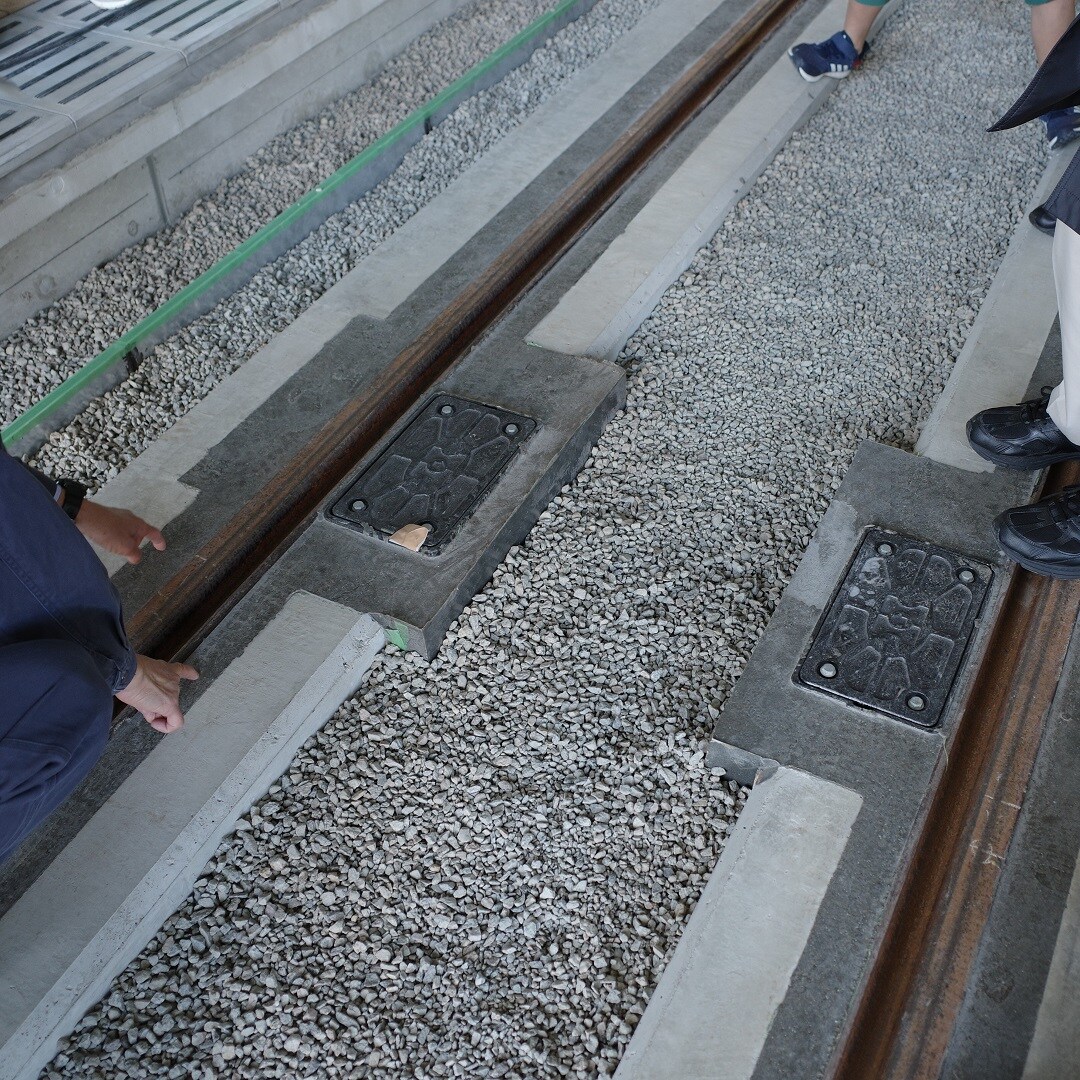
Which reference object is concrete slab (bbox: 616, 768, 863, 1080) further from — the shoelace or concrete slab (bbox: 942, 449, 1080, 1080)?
the shoelace

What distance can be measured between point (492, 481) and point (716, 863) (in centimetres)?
113

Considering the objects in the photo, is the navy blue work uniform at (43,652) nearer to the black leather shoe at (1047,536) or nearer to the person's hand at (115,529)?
the person's hand at (115,529)

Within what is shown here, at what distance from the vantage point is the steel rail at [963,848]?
1.93m

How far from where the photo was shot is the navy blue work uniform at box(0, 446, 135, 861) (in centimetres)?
175

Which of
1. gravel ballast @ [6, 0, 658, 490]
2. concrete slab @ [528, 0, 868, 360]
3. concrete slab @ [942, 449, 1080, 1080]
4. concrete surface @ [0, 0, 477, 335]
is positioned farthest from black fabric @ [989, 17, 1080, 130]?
concrete surface @ [0, 0, 477, 335]

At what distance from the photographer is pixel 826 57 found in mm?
4465

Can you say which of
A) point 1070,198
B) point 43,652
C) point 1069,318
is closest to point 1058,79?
point 1070,198

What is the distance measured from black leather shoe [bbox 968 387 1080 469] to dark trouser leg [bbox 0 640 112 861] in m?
2.21

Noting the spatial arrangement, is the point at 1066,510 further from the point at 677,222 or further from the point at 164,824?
the point at 164,824

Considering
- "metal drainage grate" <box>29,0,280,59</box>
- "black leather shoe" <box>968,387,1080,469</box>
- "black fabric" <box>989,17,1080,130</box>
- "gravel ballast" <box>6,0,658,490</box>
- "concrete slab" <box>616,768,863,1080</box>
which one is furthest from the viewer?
"metal drainage grate" <box>29,0,280,59</box>

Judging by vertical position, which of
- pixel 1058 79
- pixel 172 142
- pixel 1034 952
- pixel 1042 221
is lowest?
pixel 1034 952

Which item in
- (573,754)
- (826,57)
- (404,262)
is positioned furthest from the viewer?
(826,57)

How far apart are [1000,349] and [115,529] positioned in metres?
2.53

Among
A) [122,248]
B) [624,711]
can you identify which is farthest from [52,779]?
[122,248]
